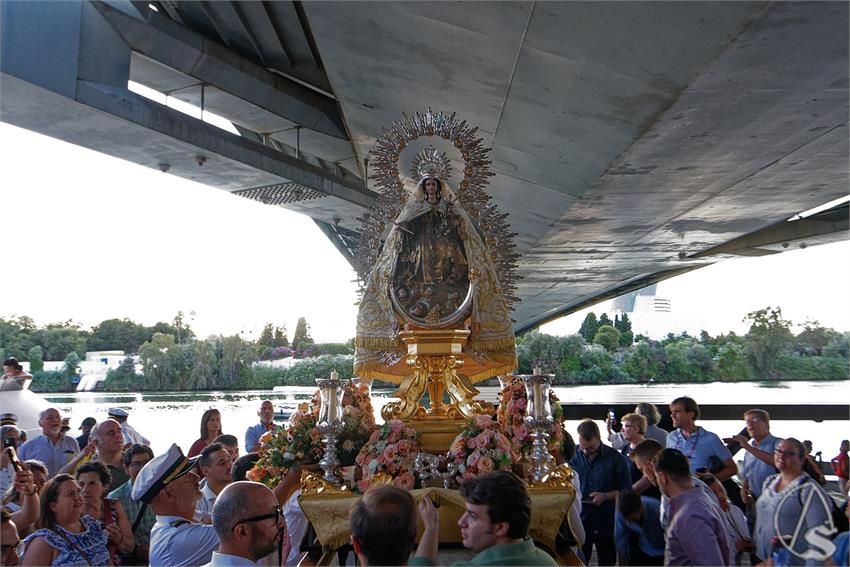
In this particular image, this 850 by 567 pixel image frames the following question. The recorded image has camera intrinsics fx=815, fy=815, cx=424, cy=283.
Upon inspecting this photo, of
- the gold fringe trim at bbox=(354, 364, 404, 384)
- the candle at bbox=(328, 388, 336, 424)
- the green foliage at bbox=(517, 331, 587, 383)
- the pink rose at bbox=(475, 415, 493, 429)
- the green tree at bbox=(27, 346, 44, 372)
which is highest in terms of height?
the green foliage at bbox=(517, 331, 587, 383)

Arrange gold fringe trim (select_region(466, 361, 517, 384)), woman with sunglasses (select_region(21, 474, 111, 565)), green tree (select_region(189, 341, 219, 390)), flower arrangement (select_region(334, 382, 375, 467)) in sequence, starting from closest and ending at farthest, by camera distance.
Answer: woman with sunglasses (select_region(21, 474, 111, 565)) → flower arrangement (select_region(334, 382, 375, 467)) → gold fringe trim (select_region(466, 361, 517, 384)) → green tree (select_region(189, 341, 219, 390))

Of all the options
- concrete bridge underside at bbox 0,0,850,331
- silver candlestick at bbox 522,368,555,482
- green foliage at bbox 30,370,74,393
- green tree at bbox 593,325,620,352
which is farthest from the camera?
green tree at bbox 593,325,620,352

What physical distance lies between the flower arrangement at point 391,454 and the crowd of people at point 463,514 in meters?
0.59

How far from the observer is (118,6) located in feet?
35.9

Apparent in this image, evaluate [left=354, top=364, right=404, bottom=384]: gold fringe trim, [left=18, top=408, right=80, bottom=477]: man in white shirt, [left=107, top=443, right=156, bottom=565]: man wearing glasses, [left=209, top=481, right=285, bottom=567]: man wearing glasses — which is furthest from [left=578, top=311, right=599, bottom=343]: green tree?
[left=209, top=481, right=285, bottom=567]: man wearing glasses

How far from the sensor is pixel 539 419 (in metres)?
5.69

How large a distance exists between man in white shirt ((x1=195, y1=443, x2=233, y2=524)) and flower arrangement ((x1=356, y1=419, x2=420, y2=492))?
129 centimetres

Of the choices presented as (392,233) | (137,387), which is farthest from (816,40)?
(137,387)

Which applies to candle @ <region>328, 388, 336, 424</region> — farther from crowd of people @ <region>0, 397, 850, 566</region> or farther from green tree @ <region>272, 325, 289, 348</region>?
green tree @ <region>272, 325, 289, 348</region>

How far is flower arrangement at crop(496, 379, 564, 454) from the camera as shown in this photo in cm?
617

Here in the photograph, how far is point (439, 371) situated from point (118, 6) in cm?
711

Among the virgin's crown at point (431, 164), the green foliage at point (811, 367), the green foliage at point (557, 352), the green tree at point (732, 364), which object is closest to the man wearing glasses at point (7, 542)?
the virgin's crown at point (431, 164)

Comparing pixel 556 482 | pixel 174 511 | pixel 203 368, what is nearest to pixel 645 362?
pixel 203 368

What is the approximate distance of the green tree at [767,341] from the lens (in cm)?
2352
